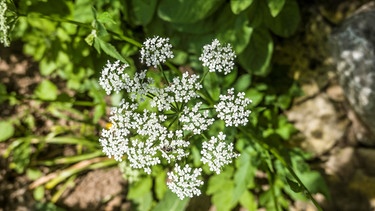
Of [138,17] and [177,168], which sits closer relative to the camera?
[177,168]

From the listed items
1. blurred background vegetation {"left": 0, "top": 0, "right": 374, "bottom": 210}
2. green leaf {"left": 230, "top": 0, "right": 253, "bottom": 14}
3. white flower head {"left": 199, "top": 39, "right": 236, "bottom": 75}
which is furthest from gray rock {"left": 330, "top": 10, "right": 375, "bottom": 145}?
white flower head {"left": 199, "top": 39, "right": 236, "bottom": 75}

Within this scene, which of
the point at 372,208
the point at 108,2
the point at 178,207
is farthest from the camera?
the point at 372,208

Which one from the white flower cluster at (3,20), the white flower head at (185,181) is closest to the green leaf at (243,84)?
the white flower head at (185,181)

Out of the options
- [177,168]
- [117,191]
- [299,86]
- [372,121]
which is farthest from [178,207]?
[372,121]

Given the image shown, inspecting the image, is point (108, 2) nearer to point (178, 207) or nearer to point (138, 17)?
point (138, 17)

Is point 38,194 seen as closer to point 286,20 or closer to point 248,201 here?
point 248,201

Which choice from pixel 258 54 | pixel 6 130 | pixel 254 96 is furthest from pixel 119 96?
pixel 254 96

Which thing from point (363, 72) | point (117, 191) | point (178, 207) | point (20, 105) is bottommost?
point (178, 207)
